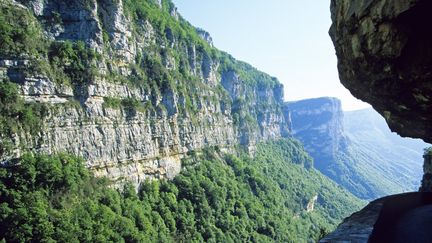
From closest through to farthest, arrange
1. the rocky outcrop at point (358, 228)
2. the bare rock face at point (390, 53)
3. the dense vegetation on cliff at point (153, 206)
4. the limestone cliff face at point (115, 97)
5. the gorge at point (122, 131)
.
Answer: the bare rock face at point (390, 53)
the rocky outcrop at point (358, 228)
the gorge at point (122, 131)
the dense vegetation on cliff at point (153, 206)
the limestone cliff face at point (115, 97)

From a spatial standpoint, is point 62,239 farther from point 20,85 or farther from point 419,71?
point 419,71

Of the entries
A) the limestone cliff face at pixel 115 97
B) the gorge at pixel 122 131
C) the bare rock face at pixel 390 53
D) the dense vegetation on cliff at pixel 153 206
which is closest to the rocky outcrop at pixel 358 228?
the gorge at pixel 122 131

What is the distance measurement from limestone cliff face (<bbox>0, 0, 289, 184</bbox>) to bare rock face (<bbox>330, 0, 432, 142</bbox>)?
55.5m

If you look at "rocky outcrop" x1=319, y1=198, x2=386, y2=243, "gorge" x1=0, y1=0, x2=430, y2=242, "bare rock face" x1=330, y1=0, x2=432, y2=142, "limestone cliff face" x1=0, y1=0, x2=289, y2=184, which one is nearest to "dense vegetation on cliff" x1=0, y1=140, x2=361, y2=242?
"gorge" x1=0, y1=0, x2=430, y2=242

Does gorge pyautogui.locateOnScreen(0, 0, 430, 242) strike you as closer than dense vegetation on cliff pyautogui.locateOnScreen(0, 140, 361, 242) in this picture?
Yes

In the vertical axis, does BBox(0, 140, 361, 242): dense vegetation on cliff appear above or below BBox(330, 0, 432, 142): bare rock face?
below

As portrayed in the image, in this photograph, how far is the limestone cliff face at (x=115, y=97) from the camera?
215 feet

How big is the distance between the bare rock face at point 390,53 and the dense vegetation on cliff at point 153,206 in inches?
540

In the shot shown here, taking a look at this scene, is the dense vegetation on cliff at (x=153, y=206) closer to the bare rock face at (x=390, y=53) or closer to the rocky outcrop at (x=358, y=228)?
the bare rock face at (x=390, y=53)

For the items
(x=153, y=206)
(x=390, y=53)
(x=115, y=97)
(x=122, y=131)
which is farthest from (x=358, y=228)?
(x=115, y=97)

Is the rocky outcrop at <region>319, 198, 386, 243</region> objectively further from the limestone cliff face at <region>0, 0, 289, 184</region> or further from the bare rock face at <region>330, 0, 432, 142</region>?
the limestone cliff face at <region>0, 0, 289, 184</region>

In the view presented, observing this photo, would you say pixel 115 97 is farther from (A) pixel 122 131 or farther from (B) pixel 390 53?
(B) pixel 390 53

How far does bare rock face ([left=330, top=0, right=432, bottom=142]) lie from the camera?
37.9 ft

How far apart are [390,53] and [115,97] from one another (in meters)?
77.8
